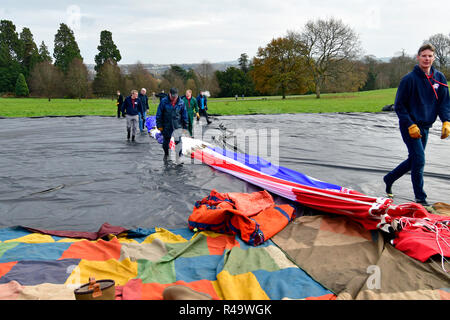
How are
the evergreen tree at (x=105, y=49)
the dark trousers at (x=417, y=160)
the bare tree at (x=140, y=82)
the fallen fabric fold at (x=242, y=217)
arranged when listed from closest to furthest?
1. the fallen fabric fold at (x=242, y=217)
2. the dark trousers at (x=417, y=160)
3. the bare tree at (x=140, y=82)
4. the evergreen tree at (x=105, y=49)

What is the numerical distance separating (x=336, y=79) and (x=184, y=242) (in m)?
40.3

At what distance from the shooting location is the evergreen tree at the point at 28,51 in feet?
196

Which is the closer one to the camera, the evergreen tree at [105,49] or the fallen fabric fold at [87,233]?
the fallen fabric fold at [87,233]

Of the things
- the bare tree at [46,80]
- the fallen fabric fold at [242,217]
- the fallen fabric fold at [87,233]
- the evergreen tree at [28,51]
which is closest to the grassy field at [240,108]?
the fallen fabric fold at [242,217]

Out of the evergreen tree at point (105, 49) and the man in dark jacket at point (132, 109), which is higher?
the evergreen tree at point (105, 49)

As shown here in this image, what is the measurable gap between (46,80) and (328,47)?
4253 cm

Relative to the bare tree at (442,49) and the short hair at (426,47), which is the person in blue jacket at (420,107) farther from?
the bare tree at (442,49)

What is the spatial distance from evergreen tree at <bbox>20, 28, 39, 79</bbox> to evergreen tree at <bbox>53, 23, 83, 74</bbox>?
3770 millimetres

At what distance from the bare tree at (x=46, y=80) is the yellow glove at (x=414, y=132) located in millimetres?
54182

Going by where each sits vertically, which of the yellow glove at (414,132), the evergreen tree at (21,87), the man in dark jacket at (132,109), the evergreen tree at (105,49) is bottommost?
the yellow glove at (414,132)

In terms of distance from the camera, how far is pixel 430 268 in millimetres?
2455

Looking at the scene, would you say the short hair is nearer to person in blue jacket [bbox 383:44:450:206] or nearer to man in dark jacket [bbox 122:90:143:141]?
person in blue jacket [bbox 383:44:450:206]

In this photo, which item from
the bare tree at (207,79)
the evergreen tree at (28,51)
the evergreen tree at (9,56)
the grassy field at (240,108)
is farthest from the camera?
the evergreen tree at (28,51)

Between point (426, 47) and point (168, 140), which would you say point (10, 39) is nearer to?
point (168, 140)
